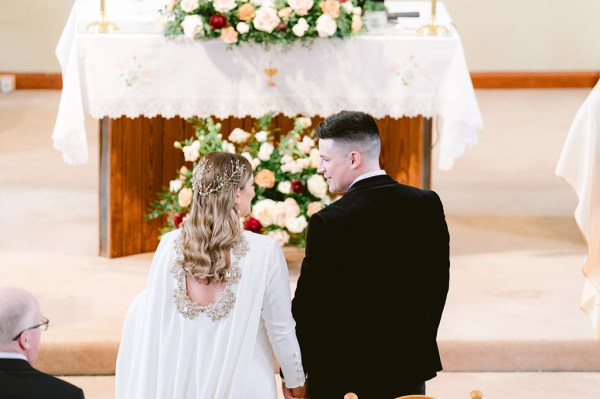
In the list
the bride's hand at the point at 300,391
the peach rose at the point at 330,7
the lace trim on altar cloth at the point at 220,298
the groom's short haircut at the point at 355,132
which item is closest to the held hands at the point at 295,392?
the bride's hand at the point at 300,391

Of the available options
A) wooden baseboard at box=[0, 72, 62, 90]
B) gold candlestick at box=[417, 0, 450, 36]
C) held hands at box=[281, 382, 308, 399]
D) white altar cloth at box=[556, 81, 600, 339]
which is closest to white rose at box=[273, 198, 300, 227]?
gold candlestick at box=[417, 0, 450, 36]

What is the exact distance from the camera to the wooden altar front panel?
720 cm

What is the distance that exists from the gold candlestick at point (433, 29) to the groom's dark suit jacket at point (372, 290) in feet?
11.3

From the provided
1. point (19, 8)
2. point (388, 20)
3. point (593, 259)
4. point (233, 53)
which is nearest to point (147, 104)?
point (233, 53)

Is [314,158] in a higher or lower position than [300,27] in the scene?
lower

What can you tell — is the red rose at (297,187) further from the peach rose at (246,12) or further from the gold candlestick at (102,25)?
the gold candlestick at (102,25)

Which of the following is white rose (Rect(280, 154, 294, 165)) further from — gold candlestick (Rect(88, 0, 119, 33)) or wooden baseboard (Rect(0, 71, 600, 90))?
wooden baseboard (Rect(0, 71, 600, 90))

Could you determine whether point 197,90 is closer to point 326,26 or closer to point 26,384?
point 326,26

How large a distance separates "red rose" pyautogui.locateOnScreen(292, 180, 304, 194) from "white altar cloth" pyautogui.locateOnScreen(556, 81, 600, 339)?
1.61 metres

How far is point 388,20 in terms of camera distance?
745 cm

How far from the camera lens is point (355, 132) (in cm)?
388

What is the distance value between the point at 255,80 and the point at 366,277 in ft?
11.0

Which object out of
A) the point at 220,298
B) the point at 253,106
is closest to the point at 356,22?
the point at 253,106

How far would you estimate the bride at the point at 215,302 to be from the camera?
3.77 metres
